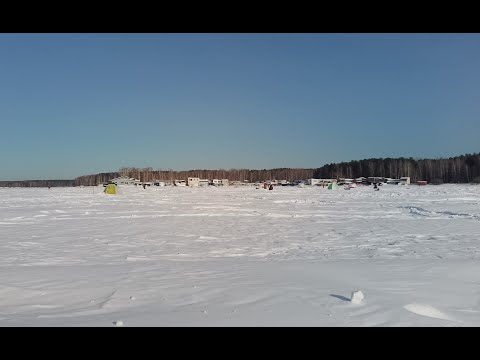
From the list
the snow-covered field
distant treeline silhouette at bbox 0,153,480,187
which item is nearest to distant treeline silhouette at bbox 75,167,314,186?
distant treeline silhouette at bbox 0,153,480,187

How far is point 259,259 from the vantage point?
656 centimetres

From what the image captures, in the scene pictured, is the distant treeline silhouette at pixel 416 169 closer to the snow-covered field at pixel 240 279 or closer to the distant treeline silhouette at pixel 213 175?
the distant treeline silhouette at pixel 213 175

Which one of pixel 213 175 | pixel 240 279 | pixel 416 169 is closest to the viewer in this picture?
pixel 240 279

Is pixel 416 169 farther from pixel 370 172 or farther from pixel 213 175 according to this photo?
pixel 213 175

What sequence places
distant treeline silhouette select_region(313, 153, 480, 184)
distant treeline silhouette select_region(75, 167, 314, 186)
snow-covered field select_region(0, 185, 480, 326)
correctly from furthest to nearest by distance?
distant treeline silhouette select_region(75, 167, 314, 186), distant treeline silhouette select_region(313, 153, 480, 184), snow-covered field select_region(0, 185, 480, 326)

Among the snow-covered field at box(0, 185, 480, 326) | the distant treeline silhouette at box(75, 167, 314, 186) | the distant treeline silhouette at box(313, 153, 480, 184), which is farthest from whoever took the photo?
the distant treeline silhouette at box(75, 167, 314, 186)

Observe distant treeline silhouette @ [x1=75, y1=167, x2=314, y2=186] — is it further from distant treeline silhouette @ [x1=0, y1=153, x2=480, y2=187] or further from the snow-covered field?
the snow-covered field

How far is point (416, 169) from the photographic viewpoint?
4291 inches

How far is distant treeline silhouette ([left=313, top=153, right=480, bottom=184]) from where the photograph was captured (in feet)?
305

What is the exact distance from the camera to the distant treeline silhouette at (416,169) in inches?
3654

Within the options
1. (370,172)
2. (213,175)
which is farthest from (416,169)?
(213,175)

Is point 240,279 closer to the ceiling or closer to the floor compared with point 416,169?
closer to the floor

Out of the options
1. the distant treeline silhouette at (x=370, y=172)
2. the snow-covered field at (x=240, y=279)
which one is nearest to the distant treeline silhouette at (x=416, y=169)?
the distant treeline silhouette at (x=370, y=172)
